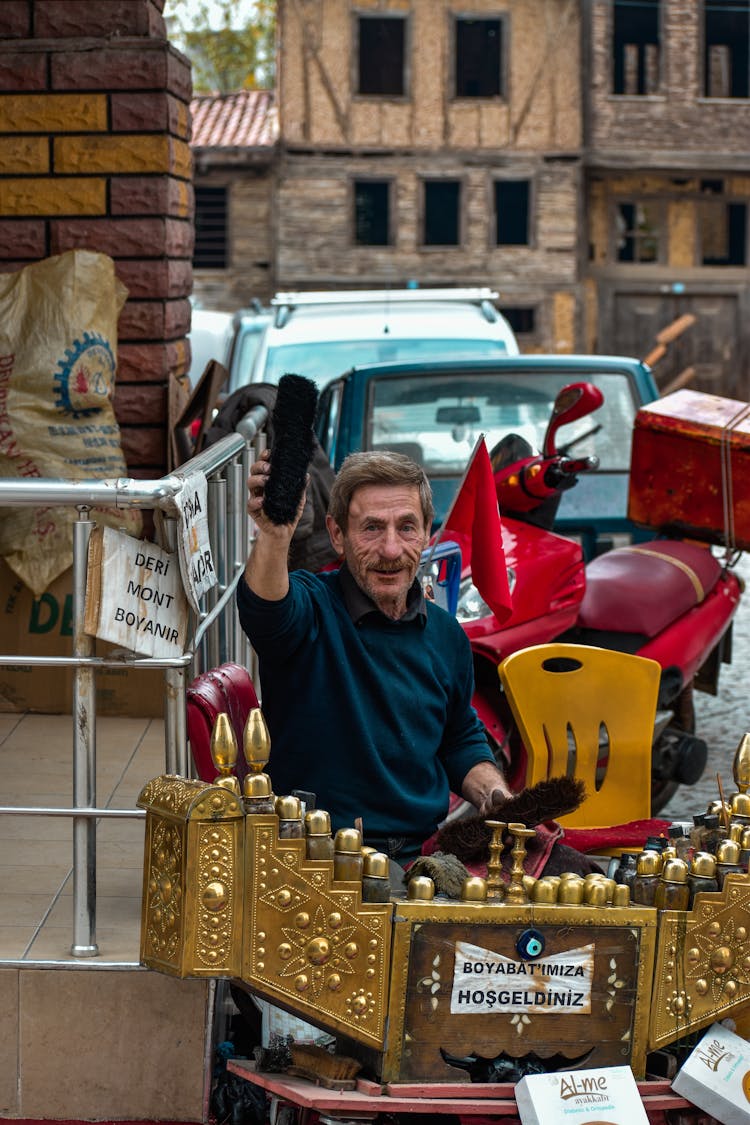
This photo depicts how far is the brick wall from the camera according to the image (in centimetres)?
575

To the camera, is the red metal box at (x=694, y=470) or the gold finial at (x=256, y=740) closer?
the gold finial at (x=256, y=740)

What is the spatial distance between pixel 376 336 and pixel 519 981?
748cm

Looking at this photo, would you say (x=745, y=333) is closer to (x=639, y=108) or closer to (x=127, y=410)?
(x=639, y=108)

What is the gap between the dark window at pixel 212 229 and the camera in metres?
30.4

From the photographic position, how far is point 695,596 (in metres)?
6.48

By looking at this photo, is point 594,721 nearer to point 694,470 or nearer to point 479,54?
point 694,470

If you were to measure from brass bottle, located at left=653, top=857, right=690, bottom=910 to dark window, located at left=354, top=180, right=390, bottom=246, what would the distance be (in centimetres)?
2722

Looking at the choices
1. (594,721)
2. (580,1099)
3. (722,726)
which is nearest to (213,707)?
(580,1099)

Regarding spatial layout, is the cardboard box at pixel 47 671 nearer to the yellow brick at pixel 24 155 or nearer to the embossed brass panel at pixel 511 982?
the yellow brick at pixel 24 155

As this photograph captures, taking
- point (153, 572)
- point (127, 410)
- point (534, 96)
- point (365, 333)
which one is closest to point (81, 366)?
point (127, 410)

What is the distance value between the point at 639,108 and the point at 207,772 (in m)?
28.2

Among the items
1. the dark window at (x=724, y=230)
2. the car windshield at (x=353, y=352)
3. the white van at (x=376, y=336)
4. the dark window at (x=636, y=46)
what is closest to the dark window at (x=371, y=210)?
the dark window at (x=636, y=46)

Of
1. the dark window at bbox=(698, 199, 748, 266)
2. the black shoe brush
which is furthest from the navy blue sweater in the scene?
the dark window at bbox=(698, 199, 748, 266)

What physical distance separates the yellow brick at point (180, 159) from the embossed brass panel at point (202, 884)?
3368mm
